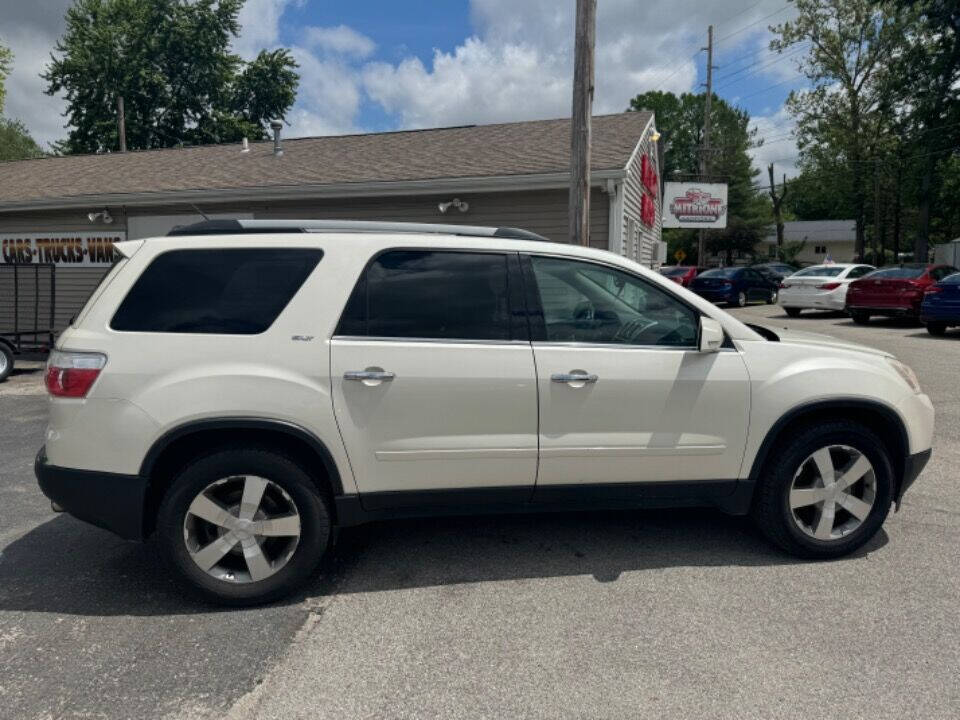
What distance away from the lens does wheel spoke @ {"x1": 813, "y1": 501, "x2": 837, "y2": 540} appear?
3576 millimetres

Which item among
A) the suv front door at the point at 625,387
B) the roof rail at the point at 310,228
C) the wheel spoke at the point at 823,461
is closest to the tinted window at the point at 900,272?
the wheel spoke at the point at 823,461

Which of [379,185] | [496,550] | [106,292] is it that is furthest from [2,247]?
[496,550]

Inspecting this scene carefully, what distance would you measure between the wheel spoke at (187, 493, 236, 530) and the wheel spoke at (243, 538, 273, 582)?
0.12 metres

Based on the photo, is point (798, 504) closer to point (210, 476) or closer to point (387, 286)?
point (387, 286)

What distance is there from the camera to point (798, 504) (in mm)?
3562

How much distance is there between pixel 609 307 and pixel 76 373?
2568 millimetres


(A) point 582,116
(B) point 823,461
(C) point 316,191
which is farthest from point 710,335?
(C) point 316,191

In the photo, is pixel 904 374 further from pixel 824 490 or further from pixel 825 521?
pixel 825 521

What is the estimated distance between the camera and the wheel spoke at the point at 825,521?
358 cm

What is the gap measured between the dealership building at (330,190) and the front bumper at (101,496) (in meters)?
8.10

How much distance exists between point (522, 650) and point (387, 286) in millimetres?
1769

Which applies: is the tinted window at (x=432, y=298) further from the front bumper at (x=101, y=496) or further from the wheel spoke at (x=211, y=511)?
the front bumper at (x=101, y=496)

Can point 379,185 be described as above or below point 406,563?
above

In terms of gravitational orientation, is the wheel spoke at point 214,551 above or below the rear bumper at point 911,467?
below
